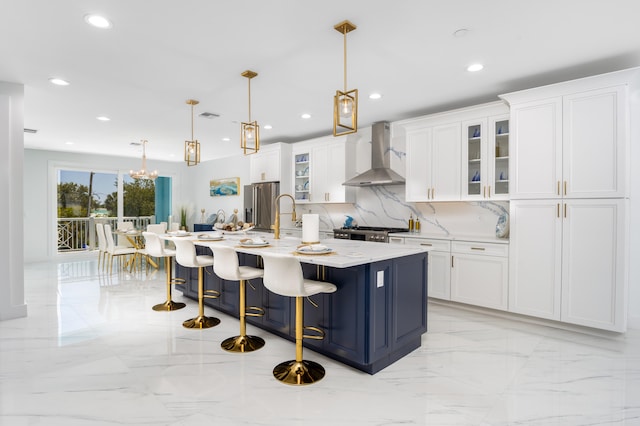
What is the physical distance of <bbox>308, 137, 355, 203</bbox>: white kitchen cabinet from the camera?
5.74 metres

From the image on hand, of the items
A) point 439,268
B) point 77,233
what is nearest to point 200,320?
point 439,268

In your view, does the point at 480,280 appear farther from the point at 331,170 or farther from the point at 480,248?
the point at 331,170

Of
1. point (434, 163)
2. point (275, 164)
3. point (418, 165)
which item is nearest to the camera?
point (434, 163)

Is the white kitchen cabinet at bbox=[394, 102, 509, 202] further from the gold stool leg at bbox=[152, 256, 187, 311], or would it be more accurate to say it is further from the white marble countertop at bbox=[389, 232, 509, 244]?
the gold stool leg at bbox=[152, 256, 187, 311]

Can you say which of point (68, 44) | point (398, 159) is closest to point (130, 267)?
point (68, 44)

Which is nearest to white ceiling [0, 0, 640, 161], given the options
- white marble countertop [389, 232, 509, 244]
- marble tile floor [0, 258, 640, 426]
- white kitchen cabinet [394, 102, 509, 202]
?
white kitchen cabinet [394, 102, 509, 202]

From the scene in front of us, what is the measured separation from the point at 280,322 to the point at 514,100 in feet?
11.2

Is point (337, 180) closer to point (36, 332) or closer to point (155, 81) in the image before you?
point (155, 81)

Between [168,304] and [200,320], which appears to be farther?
[168,304]

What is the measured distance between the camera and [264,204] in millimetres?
6781

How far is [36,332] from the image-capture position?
3.43 m

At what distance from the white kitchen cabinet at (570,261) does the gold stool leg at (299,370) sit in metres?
2.46

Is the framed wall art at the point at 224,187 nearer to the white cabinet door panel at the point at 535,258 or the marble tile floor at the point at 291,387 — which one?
the marble tile floor at the point at 291,387

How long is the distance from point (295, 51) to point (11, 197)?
3.59 metres
